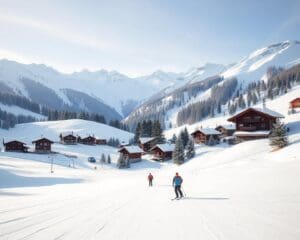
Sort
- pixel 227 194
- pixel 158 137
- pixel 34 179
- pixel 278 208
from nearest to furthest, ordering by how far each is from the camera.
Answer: pixel 278 208
pixel 227 194
pixel 34 179
pixel 158 137

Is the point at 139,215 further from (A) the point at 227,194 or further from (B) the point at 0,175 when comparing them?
(B) the point at 0,175

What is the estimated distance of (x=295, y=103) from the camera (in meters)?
97.6

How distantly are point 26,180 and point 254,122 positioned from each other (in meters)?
49.4

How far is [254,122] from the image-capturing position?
5875cm

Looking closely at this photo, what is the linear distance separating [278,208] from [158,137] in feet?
251

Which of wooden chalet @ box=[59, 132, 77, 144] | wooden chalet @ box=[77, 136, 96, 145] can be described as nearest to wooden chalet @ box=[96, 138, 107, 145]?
wooden chalet @ box=[77, 136, 96, 145]

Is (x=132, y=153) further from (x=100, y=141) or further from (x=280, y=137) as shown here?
(x=280, y=137)

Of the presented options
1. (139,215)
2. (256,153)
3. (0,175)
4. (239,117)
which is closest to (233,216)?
(139,215)

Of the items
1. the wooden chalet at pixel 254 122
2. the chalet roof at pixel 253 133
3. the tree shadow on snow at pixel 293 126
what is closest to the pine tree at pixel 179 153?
the wooden chalet at pixel 254 122

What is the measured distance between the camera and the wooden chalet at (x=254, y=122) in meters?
56.9

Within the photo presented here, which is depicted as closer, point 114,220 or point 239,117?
point 114,220

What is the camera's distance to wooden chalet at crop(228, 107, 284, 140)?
187 ft

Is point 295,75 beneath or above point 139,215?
above

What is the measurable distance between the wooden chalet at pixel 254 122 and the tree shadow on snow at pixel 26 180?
40.0 metres
